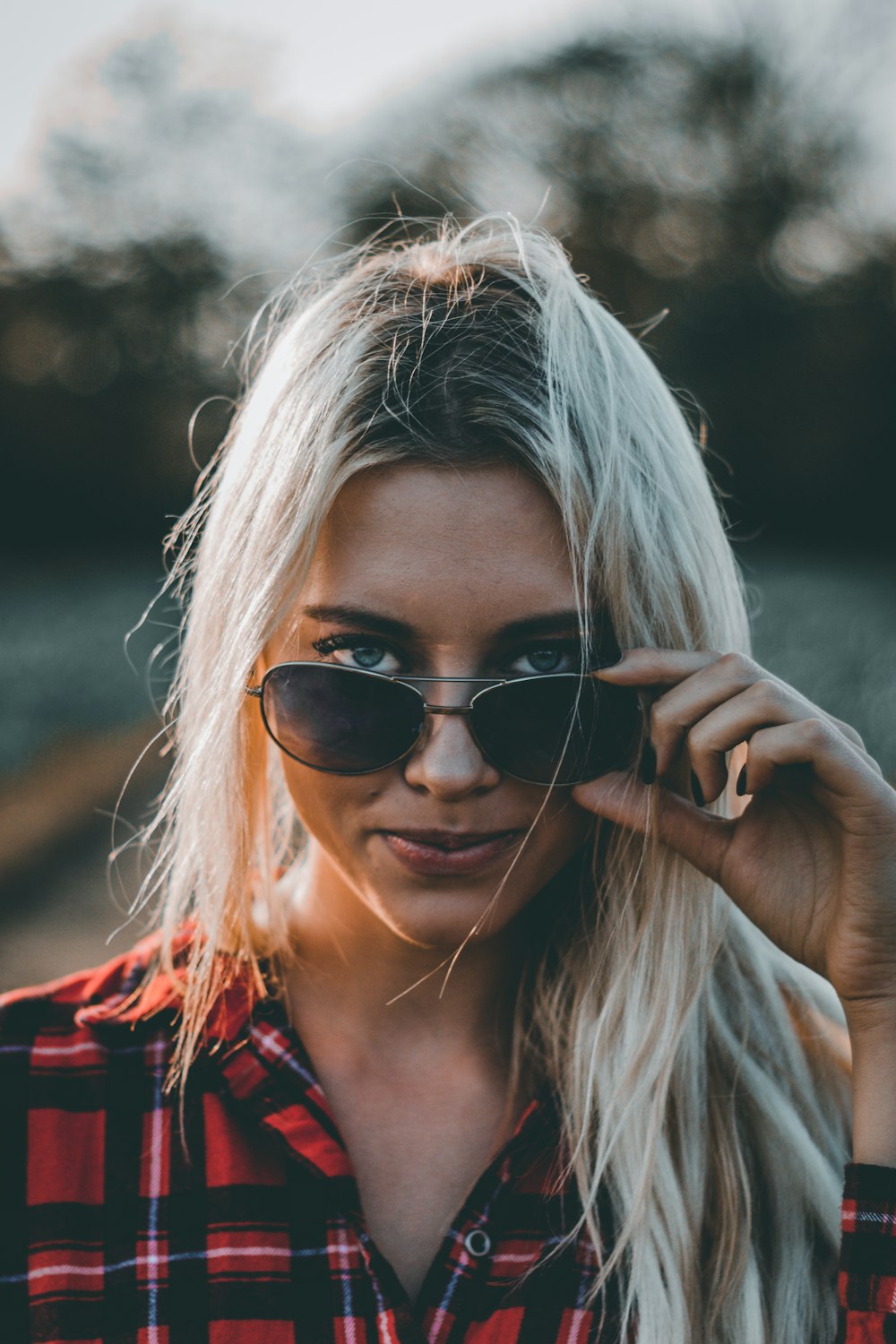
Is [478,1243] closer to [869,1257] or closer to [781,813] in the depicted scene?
[869,1257]

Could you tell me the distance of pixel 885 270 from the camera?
1672cm

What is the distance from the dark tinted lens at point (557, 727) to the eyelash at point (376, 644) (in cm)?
6

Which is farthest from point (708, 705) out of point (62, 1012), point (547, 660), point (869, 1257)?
point (62, 1012)

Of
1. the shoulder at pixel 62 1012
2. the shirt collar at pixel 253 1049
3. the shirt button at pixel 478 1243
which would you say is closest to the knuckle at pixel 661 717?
the shirt collar at pixel 253 1049

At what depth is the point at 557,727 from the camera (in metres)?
1.73

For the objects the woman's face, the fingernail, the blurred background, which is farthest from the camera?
the blurred background

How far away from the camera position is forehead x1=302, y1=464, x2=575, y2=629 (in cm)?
167

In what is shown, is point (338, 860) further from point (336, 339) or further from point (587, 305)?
point (587, 305)

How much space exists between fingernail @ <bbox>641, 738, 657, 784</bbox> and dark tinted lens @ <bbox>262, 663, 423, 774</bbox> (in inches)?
15.0

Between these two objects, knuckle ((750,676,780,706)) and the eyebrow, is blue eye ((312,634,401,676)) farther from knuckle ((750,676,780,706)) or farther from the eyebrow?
knuckle ((750,676,780,706))

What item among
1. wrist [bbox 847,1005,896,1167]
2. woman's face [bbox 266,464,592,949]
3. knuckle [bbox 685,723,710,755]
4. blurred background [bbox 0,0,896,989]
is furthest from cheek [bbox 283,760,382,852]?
blurred background [bbox 0,0,896,989]

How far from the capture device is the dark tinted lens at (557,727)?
5.57 feet

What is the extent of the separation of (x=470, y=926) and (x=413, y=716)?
0.38 m

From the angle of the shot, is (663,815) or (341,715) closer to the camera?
(341,715)
